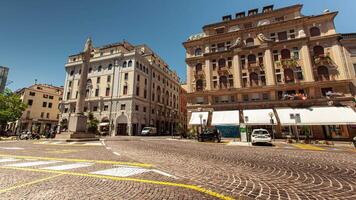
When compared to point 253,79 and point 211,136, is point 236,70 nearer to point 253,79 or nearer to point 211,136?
point 253,79

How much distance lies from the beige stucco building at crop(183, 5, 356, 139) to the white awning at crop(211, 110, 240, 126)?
0.80 meters

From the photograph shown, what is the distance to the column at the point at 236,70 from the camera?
28.9m

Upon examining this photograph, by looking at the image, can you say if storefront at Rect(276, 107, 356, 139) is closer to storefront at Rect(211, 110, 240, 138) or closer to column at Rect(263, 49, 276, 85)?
column at Rect(263, 49, 276, 85)

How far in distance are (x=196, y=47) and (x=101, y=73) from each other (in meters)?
27.1

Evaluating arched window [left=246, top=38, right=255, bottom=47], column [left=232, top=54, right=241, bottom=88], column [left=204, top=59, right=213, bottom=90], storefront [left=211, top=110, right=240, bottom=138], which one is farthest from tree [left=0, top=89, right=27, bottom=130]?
arched window [left=246, top=38, right=255, bottom=47]

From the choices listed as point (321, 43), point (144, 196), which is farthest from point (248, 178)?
point (321, 43)

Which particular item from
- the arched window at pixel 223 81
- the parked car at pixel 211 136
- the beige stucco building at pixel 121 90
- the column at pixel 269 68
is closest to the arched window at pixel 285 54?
the column at pixel 269 68

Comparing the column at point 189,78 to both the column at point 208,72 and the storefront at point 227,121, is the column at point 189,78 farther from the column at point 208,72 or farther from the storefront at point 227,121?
the storefront at point 227,121

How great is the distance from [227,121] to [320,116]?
11541 mm

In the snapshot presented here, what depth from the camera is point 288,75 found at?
2686 centimetres

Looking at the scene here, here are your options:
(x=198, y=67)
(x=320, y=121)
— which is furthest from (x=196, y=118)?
(x=320, y=121)

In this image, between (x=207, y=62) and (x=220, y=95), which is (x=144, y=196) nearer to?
(x=220, y=95)

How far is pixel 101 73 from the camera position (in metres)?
45.8

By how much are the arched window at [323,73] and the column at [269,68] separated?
20.1ft
